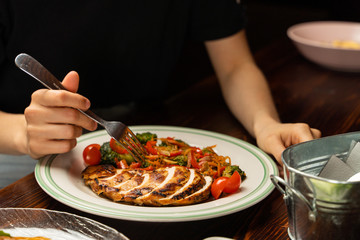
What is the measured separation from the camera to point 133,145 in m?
1.63

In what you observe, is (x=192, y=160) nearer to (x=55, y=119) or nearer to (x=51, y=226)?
(x=55, y=119)

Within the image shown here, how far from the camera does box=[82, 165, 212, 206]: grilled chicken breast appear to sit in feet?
4.33

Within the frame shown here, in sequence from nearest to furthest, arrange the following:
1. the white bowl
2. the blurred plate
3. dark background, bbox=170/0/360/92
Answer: the blurred plate, the white bowl, dark background, bbox=170/0/360/92

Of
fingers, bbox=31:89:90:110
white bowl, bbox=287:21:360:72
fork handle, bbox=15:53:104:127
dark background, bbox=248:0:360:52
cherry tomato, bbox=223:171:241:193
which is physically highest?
fork handle, bbox=15:53:104:127

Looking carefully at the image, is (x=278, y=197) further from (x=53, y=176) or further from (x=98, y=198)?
(x=53, y=176)

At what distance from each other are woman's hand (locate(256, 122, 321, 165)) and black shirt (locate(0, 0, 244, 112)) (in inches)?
35.0

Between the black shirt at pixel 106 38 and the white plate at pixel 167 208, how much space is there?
55 centimetres

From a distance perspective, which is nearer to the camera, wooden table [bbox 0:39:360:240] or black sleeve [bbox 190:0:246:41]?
wooden table [bbox 0:39:360:240]

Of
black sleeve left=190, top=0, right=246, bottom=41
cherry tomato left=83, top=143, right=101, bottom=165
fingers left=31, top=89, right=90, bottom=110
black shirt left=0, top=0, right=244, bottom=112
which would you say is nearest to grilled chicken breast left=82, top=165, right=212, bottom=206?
cherry tomato left=83, top=143, right=101, bottom=165

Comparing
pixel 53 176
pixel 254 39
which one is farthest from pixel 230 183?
pixel 254 39

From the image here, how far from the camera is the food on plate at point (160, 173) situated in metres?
1.33

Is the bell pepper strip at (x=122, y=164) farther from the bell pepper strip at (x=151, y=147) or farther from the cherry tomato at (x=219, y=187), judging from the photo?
the cherry tomato at (x=219, y=187)

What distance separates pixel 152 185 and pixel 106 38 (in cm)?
113

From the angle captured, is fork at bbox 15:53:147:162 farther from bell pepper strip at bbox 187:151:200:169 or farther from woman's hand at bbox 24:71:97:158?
bell pepper strip at bbox 187:151:200:169
